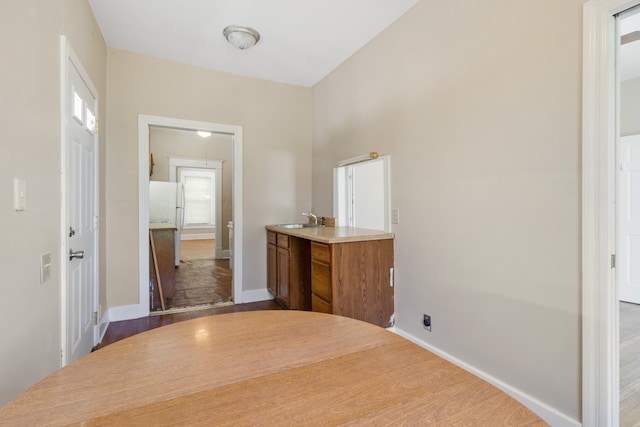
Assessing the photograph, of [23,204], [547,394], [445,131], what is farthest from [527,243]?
[23,204]

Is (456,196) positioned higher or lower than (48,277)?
higher

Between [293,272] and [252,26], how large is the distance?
228cm

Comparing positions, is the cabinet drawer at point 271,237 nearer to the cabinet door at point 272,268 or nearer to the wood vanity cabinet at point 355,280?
the cabinet door at point 272,268

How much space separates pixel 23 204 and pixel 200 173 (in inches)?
314

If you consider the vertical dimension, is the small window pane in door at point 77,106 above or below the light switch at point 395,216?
above

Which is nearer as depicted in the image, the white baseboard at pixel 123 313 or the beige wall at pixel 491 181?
the beige wall at pixel 491 181

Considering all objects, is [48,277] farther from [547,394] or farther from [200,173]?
[200,173]

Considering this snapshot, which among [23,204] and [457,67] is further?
[457,67]

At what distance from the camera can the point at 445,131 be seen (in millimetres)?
2090

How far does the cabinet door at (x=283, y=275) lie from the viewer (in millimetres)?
3127

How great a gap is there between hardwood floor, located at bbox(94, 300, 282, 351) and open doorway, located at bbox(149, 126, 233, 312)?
19cm

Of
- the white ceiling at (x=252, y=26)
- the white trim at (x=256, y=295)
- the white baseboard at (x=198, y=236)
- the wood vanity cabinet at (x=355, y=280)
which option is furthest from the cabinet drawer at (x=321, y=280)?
the white baseboard at (x=198, y=236)

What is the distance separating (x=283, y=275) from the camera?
3.21 m

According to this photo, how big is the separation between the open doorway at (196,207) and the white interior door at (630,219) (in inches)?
184
